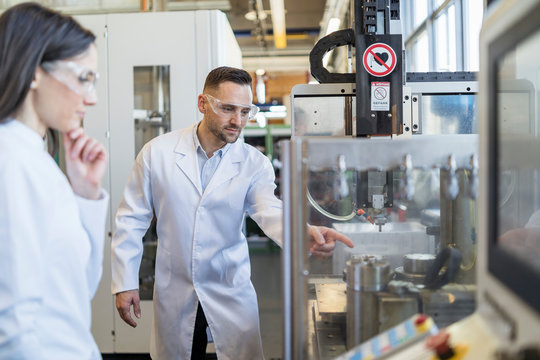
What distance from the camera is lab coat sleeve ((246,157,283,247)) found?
1592 millimetres

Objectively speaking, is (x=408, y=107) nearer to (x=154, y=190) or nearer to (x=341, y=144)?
(x=341, y=144)

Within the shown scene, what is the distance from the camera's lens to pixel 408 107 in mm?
1541

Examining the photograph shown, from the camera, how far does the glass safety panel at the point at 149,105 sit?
272 centimetres

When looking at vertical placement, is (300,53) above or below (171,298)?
above

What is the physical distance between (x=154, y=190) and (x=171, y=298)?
1.32 ft

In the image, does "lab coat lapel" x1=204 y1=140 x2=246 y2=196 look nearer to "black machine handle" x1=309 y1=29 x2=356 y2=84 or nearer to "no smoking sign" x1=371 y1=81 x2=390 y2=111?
"black machine handle" x1=309 y1=29 x2=356 y2=84

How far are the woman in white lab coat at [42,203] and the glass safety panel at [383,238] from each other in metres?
0.40

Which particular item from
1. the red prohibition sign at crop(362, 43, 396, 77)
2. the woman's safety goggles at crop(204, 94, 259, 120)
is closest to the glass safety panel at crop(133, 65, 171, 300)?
the woman's safety goggles at crop(204, 94, 259, 120)

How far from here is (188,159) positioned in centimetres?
176

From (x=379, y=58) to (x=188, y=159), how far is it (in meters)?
0.78

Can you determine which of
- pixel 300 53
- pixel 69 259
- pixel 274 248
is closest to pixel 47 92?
pixel 69 259

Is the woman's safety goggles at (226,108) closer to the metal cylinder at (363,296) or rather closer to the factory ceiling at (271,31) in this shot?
the metal cylinder at (363,296)

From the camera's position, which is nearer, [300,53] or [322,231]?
[322,231]

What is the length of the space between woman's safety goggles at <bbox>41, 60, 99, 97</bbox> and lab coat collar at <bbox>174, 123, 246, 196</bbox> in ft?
2.77
